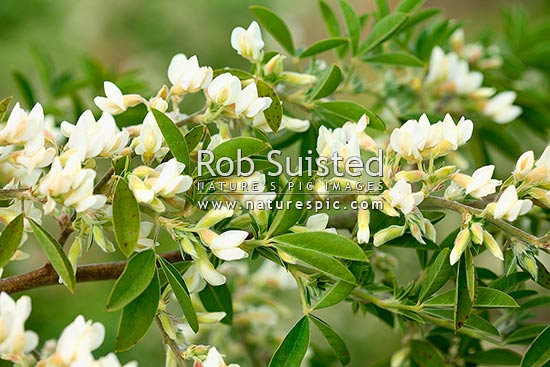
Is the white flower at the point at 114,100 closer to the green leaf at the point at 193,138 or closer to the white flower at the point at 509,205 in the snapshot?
the green leaf at the point at 193,138

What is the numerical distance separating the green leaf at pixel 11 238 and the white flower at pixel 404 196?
24 centimetres

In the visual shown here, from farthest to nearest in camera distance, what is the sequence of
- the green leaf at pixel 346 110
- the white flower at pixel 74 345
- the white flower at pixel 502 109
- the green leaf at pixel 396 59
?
the white flower at pixel 502 109, the green leaf at pixel 396 59, the green leaf at pixel 346 110, the white flower at pixel 74 345

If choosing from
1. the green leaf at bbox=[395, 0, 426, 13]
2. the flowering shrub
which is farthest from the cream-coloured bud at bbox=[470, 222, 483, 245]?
the green leaf at bbox=[395, 0, 426, 13]

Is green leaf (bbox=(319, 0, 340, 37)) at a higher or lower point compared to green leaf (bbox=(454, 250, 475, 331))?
higher

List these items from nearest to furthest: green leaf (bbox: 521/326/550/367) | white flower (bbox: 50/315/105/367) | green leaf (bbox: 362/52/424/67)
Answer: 1. white flower (bbox: 50/315/105/367)
2. green leaf (bbox: 521/326/550/367)
3. green leaf (bbox: 362/52/424/67)

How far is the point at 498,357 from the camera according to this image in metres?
0.62

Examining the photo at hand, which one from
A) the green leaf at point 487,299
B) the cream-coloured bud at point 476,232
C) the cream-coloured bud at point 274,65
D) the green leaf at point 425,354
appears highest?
the cream-coloured bud at point 274,65

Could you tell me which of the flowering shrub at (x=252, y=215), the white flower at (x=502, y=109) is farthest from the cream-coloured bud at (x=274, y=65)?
the white flower at (x=502, y=109)

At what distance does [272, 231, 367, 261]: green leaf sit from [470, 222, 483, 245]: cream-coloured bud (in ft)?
0.25

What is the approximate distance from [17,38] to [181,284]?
129 centimetres

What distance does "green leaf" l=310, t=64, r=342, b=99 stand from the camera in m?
0.62

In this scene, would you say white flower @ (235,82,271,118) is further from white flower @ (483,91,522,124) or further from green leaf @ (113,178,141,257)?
white flower @ (483,91,522,124)

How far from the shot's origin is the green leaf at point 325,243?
469 millimetres

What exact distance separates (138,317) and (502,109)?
0.56m
